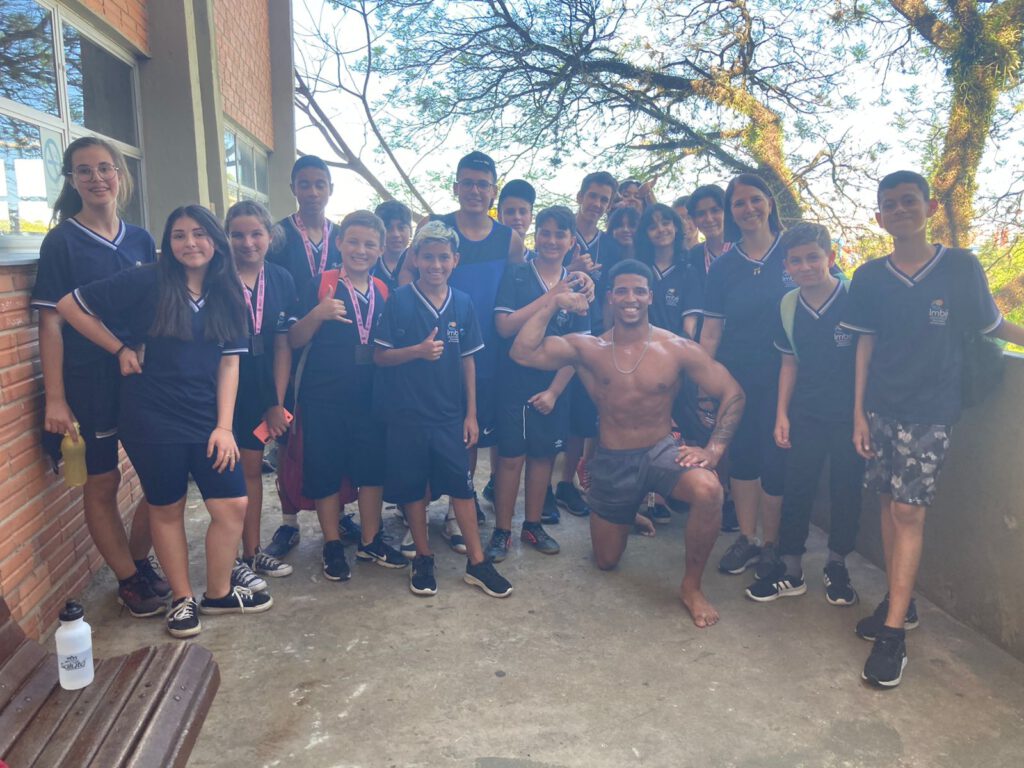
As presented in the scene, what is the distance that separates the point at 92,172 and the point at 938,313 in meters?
3.58

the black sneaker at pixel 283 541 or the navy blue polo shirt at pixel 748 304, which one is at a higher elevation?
the navy blue polo shirt at pixel 748 304

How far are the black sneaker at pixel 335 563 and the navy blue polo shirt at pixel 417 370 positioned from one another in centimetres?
78

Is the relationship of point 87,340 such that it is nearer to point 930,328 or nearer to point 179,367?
point 179,367

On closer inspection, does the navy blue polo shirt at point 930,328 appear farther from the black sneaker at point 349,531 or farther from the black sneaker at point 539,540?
the black sneaker at point 349,531

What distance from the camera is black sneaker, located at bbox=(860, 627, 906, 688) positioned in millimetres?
2891

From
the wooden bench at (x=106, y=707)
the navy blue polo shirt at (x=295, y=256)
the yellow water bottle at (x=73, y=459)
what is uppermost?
the navy blue polo shirt at (x=295, y=256)

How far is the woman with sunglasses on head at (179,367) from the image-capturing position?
2.94 m

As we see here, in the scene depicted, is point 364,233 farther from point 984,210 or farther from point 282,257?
point 984,210

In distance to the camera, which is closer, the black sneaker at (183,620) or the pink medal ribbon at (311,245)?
the black sneaker at (183,620)

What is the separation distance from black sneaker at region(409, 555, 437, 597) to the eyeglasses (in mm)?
2273

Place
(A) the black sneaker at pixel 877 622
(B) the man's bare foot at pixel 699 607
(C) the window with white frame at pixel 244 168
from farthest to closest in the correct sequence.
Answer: (C) the window with white frame at pixel 244 168 → (B) the man's bare foot at pixel 699 607 → (A) the black sneaker at pixel 877 622

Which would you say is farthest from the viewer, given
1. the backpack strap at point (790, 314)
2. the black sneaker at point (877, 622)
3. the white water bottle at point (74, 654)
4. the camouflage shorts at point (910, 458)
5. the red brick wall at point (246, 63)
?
the red brick wall at point (246, 63)

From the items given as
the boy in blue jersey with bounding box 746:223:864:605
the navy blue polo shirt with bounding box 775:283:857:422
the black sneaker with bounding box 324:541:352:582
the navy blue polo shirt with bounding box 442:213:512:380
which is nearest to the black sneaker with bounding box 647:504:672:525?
the boy in blue jersey with bounding box 746:223:864:605

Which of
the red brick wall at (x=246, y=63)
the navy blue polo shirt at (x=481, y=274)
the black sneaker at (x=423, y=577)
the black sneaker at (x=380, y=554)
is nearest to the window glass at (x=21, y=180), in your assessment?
the navy blue polo shirt at (x=481, y=274)
